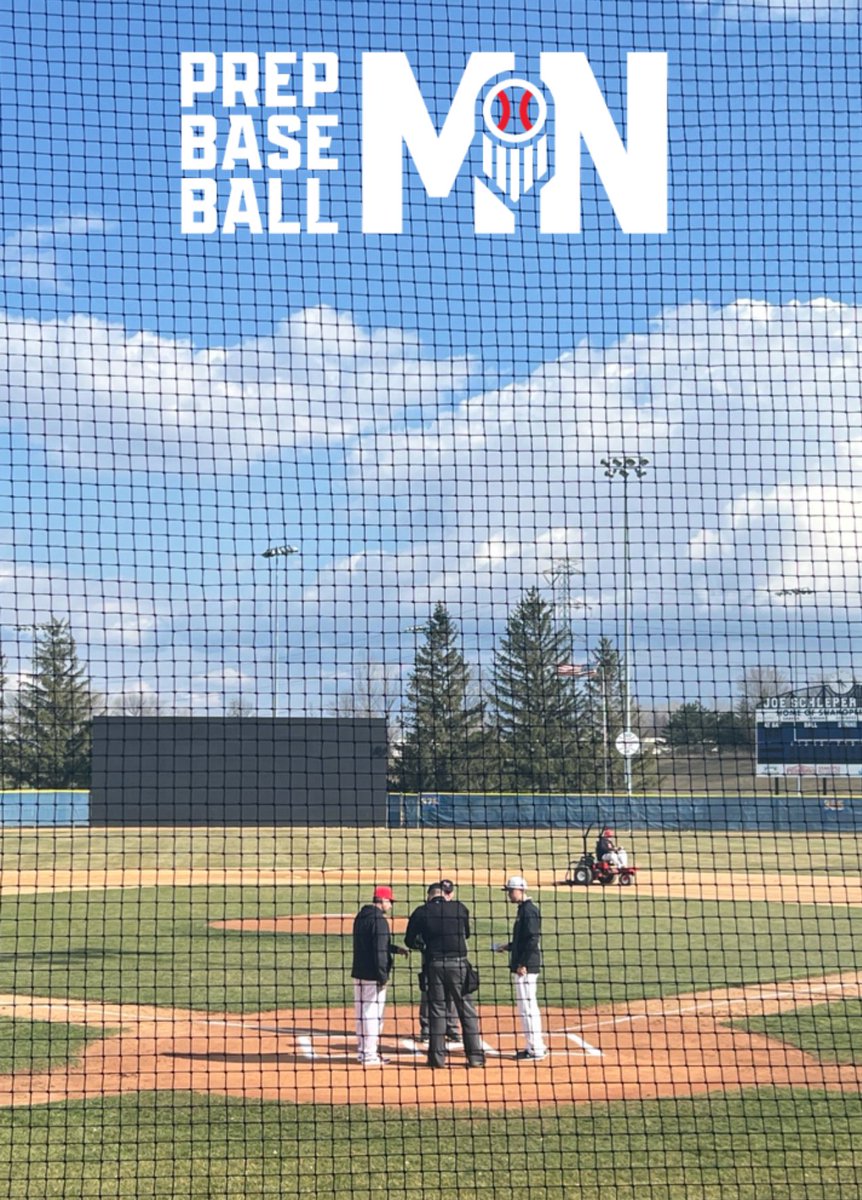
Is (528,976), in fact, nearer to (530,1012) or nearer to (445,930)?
(530,1012)

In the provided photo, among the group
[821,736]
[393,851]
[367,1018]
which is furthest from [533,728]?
[367,1018]

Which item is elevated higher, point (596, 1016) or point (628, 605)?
point (628, 605)

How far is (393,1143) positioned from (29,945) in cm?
1181

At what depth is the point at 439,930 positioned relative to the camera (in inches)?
464

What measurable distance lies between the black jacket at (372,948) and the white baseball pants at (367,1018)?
12cm

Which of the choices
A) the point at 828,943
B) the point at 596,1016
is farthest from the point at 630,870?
the point at 596,1016

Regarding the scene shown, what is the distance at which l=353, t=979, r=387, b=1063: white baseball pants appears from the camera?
1188cm

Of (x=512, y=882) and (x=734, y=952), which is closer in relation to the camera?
(x=512, y=882)

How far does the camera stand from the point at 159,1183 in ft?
29.5

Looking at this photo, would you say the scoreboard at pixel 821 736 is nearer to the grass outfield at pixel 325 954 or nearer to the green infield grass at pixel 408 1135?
the grass outfield at pixel 325 954

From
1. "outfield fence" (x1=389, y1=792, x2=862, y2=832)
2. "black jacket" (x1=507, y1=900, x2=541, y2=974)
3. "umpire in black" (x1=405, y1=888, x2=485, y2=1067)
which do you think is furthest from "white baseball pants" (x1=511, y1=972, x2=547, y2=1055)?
"outfield fence" (x1=389, y1=792, x2=862, y2=832)

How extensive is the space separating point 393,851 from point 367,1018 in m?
25.1

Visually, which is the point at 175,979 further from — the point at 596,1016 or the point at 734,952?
the point at 734,952

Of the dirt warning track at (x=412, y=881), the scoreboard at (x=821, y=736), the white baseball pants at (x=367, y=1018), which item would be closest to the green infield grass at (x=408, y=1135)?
the white baseball pants at (x=367, y=1018)
